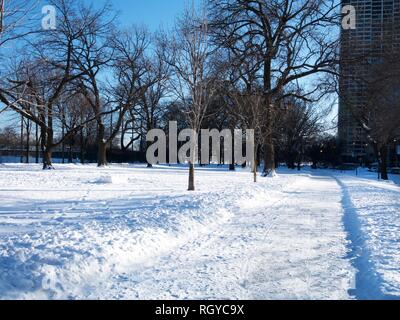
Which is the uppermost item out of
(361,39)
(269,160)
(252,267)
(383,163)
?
(361,39)

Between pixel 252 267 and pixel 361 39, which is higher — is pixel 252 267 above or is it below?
below

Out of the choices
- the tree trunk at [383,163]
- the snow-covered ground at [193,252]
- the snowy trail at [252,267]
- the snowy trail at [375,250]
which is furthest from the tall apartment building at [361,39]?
the snowy trail at [252,267]

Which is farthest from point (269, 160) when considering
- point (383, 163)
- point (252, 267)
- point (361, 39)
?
point (252, 267)

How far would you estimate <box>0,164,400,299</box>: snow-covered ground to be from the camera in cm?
502

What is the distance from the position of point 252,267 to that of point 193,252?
4.01 ft

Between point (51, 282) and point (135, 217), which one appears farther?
point (135, 217)

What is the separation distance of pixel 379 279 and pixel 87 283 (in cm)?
383

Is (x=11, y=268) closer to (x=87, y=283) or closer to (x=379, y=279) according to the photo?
(x=87, y=283)

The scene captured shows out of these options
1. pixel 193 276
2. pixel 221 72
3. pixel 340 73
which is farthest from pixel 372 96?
pixel 193 276

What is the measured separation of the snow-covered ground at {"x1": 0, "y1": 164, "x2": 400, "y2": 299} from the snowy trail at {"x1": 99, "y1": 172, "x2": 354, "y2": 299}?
0.02 m

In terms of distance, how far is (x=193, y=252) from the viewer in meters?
6.84

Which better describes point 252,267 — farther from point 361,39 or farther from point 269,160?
point 361,39
